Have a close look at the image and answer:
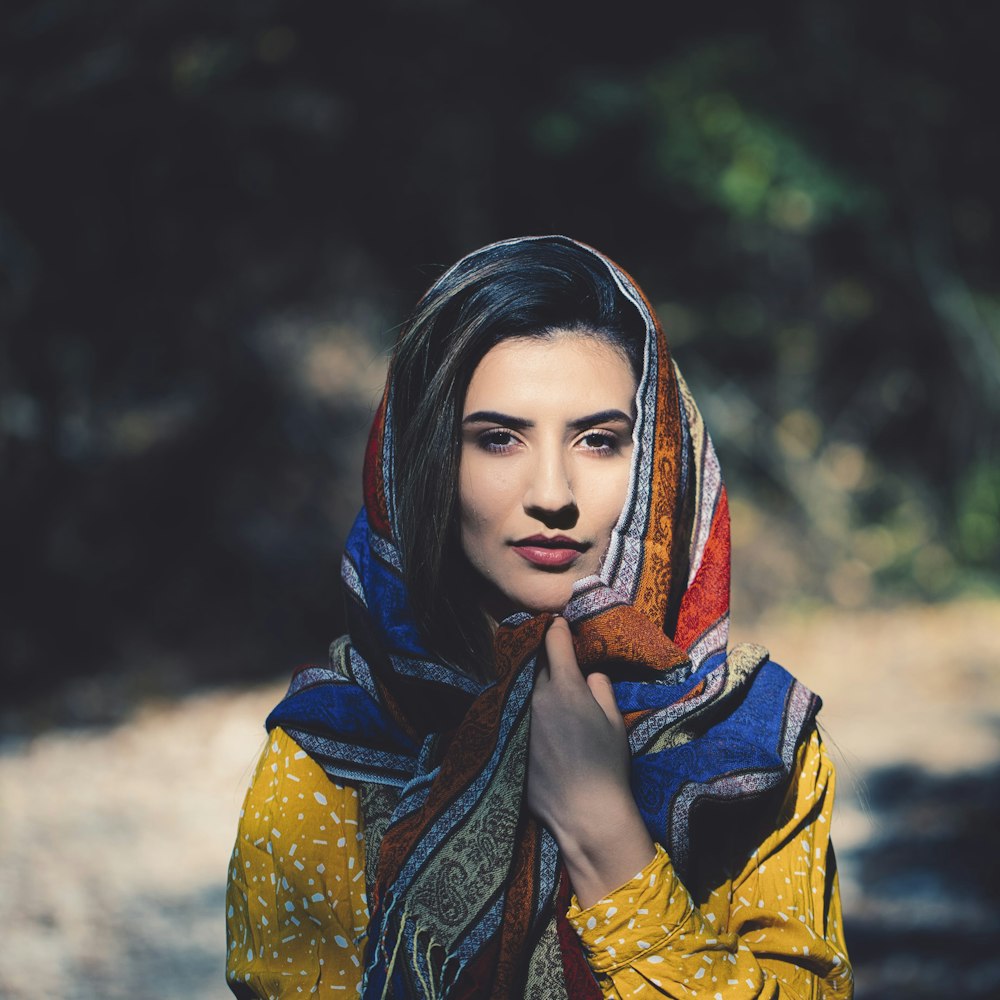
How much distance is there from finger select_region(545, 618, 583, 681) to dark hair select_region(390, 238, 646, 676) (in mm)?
221

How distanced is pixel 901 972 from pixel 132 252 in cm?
675

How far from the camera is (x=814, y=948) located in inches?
56.7

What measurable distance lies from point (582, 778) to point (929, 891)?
350cm

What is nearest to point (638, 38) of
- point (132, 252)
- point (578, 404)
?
point (132, 252)


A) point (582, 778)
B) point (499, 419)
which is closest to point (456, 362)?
point (499, 419)

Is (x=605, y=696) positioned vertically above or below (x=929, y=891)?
below

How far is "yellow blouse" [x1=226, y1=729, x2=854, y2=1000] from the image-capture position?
1.34 metres

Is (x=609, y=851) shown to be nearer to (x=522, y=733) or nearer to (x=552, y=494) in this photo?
(x=522, y=733)

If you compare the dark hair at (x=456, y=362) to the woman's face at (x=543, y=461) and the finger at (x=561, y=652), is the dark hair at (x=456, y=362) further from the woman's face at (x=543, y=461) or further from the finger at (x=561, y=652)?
the finger at (x=561, y=652)

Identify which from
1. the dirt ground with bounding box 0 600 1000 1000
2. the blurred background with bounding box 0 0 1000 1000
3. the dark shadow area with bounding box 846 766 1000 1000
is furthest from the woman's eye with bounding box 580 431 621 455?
the blurred background with bounding box 0 0 1000 1000

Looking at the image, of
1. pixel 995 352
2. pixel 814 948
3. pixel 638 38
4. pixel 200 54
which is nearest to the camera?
pixel 814 948

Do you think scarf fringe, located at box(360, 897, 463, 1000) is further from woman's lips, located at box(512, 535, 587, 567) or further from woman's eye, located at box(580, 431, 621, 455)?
woman's eye, located at box(580, 431, 621, 455)

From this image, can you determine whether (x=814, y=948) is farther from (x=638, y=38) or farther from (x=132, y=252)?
(x=638, y=38)

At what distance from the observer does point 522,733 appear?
4.72 feet
